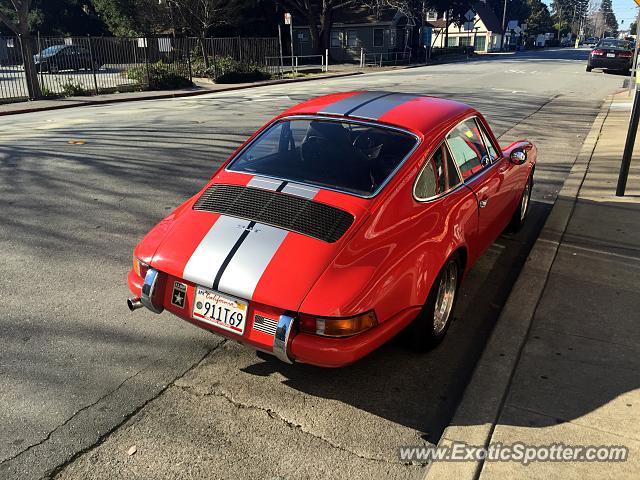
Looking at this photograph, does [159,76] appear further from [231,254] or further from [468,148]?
[231,254]

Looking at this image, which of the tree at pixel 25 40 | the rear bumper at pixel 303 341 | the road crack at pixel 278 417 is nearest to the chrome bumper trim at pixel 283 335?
the rear bumper at pixel 303 341

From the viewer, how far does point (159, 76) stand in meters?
24.1

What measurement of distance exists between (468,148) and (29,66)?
20.3 m

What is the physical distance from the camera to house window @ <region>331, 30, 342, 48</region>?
5006cm

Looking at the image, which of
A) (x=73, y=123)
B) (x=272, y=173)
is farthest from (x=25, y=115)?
(x=272, y=173)

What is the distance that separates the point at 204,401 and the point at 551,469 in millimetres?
1865

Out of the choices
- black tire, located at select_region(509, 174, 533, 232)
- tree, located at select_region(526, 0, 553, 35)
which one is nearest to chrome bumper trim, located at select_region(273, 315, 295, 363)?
black tire, located at select_region(509, 174, 533, 232)

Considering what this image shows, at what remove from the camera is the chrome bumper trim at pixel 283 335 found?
9.14 feet

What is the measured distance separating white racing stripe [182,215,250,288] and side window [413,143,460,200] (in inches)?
45.1

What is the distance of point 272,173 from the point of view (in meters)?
3.74

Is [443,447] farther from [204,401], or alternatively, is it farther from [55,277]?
[55,277]

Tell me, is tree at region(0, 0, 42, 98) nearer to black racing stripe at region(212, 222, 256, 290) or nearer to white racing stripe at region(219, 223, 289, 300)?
black racing stripe at region(212, 222, 256, 290)

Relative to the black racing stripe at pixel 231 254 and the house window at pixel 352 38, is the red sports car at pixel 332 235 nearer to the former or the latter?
the black racing stripe at pixel 231 254

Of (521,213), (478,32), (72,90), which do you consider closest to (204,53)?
(72,90)
